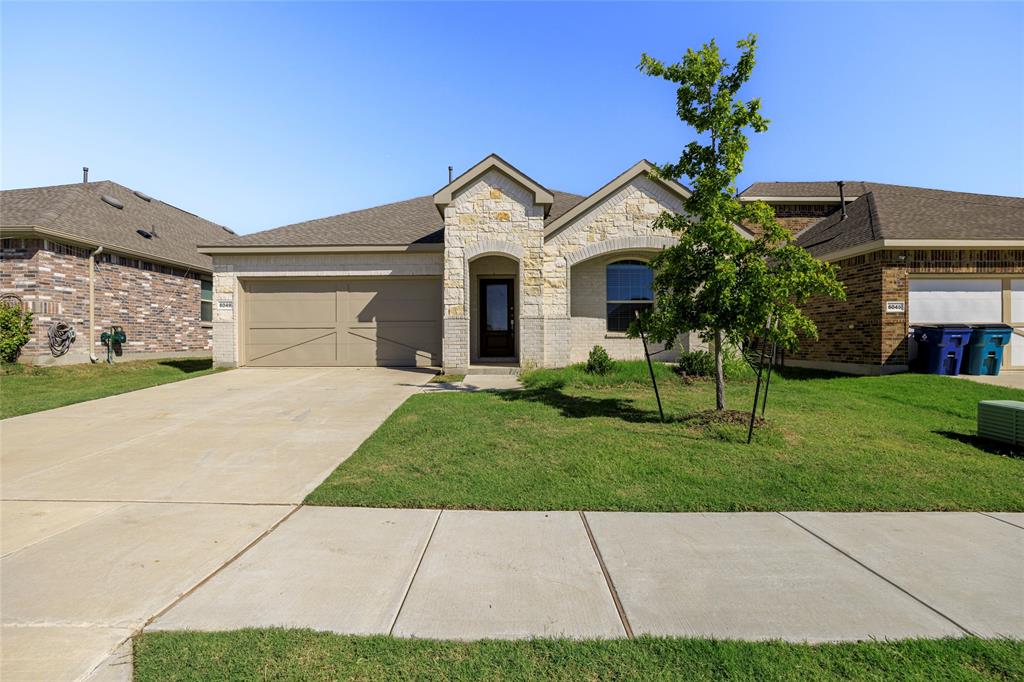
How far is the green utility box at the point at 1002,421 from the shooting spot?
610cm

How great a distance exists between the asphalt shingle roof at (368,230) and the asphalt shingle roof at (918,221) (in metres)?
7.94

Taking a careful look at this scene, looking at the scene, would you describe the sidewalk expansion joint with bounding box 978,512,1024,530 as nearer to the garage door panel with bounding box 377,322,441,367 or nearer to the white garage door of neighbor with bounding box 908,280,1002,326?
the white garage door of neighbor with bounding box 908,280,1002,326

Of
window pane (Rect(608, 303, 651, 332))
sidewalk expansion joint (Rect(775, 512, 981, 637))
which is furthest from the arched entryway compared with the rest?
sidewalk expansion joint (Rect(775, 512, 981, 637))

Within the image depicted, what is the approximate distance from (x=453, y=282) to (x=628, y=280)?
5296mm

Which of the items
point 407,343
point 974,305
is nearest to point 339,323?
point 407,343

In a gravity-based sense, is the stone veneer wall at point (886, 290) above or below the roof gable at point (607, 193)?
below

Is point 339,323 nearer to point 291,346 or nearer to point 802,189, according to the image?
point 291,346

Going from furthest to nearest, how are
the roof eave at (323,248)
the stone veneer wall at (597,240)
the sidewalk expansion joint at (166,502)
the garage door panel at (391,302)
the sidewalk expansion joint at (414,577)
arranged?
the garage door panel at (391,302) → the roof eave at (323,248) → the stone veneer wall at (597,240) → the sidewalk expansion joint at (166,502) → the sidewalk expansion joint at (414,577)

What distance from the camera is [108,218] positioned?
54.9 feet

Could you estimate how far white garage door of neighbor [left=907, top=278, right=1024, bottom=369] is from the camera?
12117mm

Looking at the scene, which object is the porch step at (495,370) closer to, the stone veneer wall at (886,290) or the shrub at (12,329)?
the stone veneer wall at (886,290)

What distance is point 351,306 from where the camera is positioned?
14.8 m

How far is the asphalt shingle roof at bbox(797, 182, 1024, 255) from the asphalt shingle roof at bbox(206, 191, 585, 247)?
7.94 metres

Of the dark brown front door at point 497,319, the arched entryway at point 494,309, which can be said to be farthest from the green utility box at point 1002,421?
the dark brown front door at point 497,319
